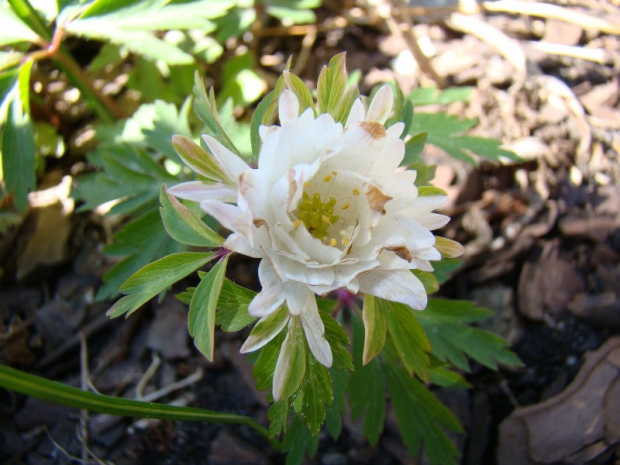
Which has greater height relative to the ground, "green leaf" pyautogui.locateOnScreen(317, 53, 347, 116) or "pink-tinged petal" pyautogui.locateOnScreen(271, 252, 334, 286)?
"green leaf" pyautogui.locateOnScreen(317, 53, 347, 116)

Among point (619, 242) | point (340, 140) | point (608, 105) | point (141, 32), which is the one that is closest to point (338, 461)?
point (340, 140)

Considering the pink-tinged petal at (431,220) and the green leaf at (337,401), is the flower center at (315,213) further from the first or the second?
the green leaf at (337,401)

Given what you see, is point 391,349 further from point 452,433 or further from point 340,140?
point 340,140

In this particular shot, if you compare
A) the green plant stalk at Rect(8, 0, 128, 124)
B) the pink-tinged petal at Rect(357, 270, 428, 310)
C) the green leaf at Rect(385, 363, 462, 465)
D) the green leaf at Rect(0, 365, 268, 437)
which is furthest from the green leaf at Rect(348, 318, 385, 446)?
the green plant stalk at Rect(8, 0, 128, 124)

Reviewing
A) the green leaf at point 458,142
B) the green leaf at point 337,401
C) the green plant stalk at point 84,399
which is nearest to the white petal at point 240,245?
the green plant stalk at point 84,399

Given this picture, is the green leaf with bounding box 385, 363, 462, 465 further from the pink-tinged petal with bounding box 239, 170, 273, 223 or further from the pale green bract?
the pink-tinged petal with bounding box 239, 170, 273, 223

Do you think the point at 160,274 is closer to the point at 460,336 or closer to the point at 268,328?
the point at 268,328
